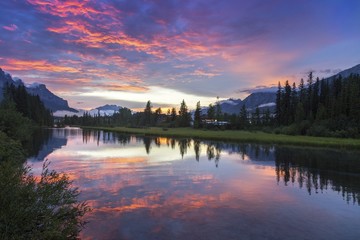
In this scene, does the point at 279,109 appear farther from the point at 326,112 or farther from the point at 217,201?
the point at 217,201

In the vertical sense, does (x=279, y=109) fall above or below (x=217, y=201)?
above

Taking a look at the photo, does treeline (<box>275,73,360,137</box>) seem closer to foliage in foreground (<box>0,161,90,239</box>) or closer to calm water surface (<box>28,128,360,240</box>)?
calm water surface (<box>28,128,360,240</box>)

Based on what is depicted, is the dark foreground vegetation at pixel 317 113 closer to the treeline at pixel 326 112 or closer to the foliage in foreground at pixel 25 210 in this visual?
the treeline at pixel 326 112

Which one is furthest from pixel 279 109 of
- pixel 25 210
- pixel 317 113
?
pixel 25 210

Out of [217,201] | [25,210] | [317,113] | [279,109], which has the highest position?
[279,109]

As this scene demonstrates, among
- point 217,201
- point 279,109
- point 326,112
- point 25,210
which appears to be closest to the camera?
point 25,210

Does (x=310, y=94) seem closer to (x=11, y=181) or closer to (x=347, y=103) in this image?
(x=347, y=103)

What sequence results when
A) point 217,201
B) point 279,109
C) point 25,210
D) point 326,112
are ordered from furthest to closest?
point 279,109
point 326,112
point 217,201
point 25,210

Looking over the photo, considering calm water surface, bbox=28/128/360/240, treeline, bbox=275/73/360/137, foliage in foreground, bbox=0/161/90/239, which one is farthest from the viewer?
treeline, bbox=275/73/360/137

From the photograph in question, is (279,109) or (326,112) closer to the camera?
(326,112)

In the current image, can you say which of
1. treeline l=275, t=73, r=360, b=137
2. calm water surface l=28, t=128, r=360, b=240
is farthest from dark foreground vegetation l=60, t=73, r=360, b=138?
calm water surface l=28, t=128, r=360, b=240

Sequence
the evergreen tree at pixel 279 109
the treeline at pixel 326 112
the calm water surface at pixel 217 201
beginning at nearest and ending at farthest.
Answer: the calm water surface at pixel 217 201
the treeline at pixel 326 112
the evergreen tree at pixel 279 109

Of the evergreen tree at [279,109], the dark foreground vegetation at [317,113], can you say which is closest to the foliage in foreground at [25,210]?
the dark foreground vegetation at [317,113]

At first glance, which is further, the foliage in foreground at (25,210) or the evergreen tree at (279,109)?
the evergreen tree at (279,109)
